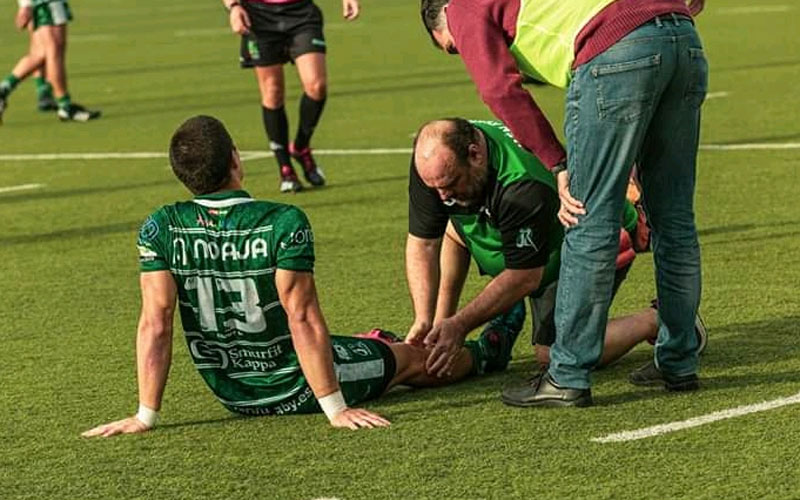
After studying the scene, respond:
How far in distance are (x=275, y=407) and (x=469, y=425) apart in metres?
0.71

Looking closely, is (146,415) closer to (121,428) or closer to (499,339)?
(121,428)

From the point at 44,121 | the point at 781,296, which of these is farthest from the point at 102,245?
the point at 44,121

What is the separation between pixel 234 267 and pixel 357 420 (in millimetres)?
677

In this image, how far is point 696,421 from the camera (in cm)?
662

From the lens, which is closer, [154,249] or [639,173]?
[154,249]

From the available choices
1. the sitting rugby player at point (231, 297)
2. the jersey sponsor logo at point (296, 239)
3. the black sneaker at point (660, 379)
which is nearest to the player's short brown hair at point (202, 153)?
the sitting rugby player at point (231, 297)

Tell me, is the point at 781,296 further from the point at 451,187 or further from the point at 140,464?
the point at 140,464

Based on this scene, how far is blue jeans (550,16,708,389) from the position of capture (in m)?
6.44

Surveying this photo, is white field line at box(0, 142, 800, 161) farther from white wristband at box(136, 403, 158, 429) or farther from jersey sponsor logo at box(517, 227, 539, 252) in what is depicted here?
white wristband at box(136, 403, 158, 429)

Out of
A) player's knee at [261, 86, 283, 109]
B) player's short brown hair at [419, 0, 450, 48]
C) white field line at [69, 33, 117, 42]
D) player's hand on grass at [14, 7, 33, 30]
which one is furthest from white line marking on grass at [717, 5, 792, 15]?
player's short brown hair at [419, 0, 450, 48]

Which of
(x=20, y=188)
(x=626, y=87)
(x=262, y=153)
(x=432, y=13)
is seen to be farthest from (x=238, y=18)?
(x=626, y=87)

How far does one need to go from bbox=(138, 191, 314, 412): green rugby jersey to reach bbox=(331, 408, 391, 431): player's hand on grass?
8.7 inches

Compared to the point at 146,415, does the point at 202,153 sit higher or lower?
higher

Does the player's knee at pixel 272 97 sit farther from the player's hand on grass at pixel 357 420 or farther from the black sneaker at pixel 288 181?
the player's hand on grass at pixel 357 420
